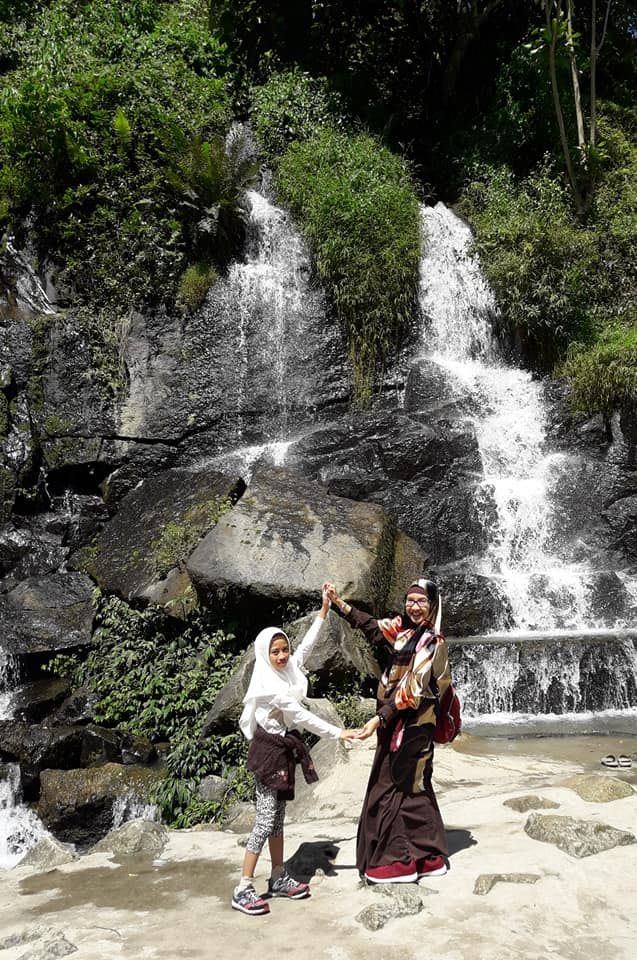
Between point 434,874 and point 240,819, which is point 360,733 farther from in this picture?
point 240,819

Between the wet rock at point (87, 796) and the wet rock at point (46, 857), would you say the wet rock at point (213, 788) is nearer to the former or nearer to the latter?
the wet rock at point (87, 796)

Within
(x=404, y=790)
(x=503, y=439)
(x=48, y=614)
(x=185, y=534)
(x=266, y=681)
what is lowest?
(x=404, y=790)

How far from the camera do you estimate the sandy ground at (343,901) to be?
3.35 meters

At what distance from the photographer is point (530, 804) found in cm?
499

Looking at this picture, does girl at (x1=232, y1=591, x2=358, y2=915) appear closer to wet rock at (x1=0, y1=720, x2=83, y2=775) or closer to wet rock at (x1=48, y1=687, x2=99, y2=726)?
wet rock at (x1=0, y1=720, x2=83, y2=775)

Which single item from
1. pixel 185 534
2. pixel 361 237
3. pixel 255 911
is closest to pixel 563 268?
pixel 361 237

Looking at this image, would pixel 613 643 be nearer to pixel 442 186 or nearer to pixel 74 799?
pixel 74 799

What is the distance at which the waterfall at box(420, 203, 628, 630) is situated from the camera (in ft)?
32.8

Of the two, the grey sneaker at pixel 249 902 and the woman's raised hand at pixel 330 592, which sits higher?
the woman's raised hand at pixel 330 592

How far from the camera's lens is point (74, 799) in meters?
6.93

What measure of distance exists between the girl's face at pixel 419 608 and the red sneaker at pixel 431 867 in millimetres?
1197

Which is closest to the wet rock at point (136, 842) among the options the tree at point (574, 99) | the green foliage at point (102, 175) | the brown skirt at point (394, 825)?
the brown skirt at point (394, 825)

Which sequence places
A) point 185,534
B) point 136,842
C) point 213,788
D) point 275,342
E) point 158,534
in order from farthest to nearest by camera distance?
point 275,342
point 158,534
point 185,534
point 213,788
point 136,842

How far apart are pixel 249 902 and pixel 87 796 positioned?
3.57 meters
